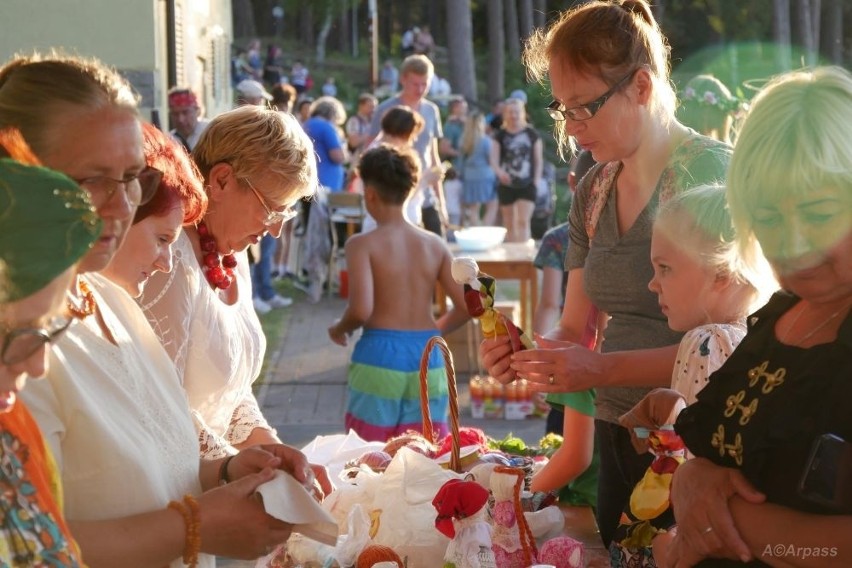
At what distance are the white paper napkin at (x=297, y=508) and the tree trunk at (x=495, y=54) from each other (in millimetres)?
29617

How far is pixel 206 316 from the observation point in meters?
2.71

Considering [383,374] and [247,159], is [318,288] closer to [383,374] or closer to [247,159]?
[383,374]

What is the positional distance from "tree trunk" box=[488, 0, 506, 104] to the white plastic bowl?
23.0 metres

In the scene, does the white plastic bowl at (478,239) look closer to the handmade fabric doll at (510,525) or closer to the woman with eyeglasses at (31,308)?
the handmade fabric doll at (510,525)

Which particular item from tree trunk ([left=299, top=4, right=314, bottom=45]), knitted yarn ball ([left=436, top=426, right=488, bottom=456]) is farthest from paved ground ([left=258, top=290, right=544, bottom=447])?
tree trunk ([left=299, top=4, right=314, bottom=45])

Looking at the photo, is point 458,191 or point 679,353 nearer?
point 679,353

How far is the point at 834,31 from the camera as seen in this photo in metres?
33.9

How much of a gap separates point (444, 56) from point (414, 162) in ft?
116

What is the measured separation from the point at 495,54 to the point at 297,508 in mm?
30063

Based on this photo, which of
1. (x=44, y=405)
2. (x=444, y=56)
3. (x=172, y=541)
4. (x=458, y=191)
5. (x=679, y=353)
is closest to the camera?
(x=44, y=405)

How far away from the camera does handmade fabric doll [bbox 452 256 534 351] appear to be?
2676 mm

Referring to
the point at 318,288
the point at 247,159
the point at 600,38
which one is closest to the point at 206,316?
the point at 247,159

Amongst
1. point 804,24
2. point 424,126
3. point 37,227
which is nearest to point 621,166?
point 37,227

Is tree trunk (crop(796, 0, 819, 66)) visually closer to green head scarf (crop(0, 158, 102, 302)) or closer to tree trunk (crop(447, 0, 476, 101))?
tree trunk (crop(447, 0, 476, 101))
